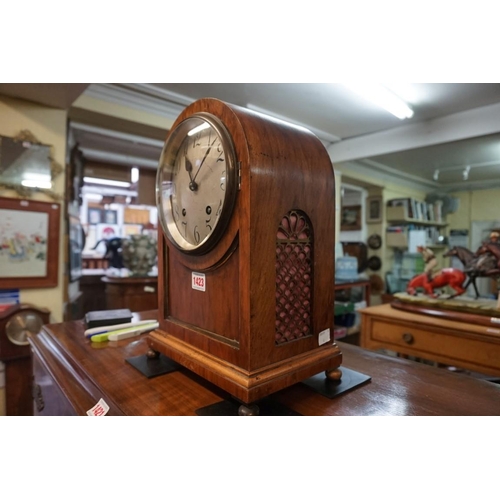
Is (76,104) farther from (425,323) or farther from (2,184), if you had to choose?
(425,323)

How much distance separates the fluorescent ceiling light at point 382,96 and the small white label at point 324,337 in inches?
63.4

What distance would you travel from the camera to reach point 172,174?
0.69 metres

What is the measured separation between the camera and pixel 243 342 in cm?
49

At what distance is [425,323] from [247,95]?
1592mm

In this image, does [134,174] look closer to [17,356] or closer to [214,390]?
[17,356]

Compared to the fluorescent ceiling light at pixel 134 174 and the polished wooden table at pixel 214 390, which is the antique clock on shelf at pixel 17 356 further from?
the fluorescent ceiling light at pixel 134 174

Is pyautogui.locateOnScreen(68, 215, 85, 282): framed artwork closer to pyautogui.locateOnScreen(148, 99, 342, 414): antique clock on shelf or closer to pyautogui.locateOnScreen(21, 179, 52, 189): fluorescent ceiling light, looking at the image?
pyautogui.locateOnScreen(21, 179, 52, 189): fluorescent ceiling light

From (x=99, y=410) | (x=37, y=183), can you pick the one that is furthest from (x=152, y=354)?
(x=37, y=183)

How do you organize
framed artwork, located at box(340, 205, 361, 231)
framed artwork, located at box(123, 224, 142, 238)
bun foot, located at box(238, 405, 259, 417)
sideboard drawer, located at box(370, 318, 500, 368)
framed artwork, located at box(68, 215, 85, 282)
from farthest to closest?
framed artwork, located at box(123, 224, 142, 238)
framed artwork, located at box(340, 205, 361, 231)
framed artwork, located at box(68, 215, 85, 282)
sideboard drawer, located at box(370, 318, 500, 368)
bun foot, located at box(238, 405, 259, 417)

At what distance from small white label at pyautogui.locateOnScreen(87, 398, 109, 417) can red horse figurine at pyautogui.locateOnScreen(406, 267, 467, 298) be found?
1.62m

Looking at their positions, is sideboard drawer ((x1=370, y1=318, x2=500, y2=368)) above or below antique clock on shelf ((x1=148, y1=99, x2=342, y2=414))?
below

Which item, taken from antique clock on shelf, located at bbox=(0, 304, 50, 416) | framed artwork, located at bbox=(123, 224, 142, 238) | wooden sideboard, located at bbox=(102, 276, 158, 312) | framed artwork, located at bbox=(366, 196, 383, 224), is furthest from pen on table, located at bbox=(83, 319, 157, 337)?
framed artwork, located at bbox=(123, 224, 142, 238)

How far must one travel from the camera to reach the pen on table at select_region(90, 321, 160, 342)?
0.85m

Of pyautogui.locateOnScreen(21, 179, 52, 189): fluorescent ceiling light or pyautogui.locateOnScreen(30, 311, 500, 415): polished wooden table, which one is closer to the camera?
pyautogui.locateOnScreen(30, 311, 500, 415): polished wooden table
